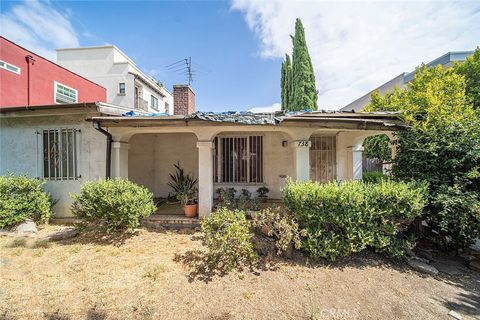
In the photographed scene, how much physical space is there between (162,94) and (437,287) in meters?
23.6

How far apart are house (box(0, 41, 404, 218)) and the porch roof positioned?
0.02 m

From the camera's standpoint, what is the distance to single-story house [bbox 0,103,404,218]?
5297 mm

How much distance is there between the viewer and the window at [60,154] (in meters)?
6.27

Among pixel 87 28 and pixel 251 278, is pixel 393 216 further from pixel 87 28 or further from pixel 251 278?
pixel 87 28

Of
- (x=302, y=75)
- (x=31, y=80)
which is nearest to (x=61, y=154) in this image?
(x=31, y=80)

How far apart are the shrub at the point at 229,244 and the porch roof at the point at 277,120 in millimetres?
2478

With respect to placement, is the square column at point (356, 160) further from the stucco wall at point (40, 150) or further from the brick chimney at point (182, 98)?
the stucco wall at point (40, 150)

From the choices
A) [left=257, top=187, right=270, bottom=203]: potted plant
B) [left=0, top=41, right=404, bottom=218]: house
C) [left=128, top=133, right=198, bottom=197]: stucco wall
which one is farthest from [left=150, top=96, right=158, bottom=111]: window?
[left=257, top=187, right=270, bottom=203]: potted plant

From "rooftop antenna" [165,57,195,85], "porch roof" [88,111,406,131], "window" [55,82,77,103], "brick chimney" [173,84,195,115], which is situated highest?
"rooftop antenna" [165,57,195,85]

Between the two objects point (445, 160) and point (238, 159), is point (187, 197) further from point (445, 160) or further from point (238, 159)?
point (445, 160)

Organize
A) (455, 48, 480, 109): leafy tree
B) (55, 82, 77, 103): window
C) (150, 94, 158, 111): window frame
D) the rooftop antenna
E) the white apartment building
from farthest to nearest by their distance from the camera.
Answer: (150, 94, 158, 111): window frame, the white apartment building, the rooftop antenna, (55, 82, 77, 103): window, (455, 48, 480, 109): leafy tree

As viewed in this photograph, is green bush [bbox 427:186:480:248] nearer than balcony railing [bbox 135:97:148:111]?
Yes

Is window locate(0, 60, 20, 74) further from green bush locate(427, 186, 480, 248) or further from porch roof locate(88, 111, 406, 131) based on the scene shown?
green bush locate(427, 186, 480, 248)

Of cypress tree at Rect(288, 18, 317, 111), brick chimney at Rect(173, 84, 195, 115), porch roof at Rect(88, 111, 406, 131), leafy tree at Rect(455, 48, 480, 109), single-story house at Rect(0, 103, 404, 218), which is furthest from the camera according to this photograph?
cypress tree at Rect(288, 18, 317, 111)
